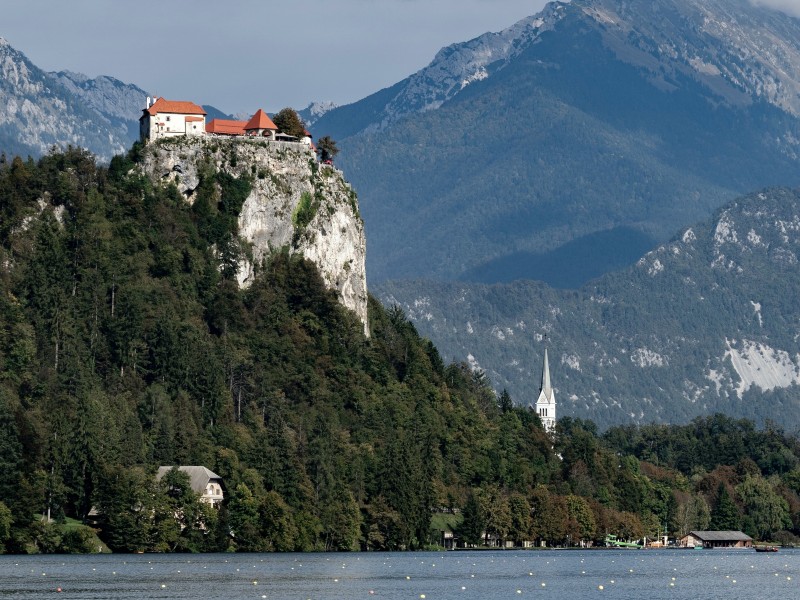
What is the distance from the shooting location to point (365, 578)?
152 meters

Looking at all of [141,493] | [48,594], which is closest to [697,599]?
[48,594]

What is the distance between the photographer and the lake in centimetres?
13312

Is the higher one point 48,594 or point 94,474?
point 94,474

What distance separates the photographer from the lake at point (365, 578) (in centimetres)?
13312

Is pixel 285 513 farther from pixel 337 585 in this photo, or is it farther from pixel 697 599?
pixel 697 599

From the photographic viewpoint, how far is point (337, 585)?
141875 millimetres

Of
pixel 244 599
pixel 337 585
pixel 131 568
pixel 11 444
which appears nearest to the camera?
pixel 244 599

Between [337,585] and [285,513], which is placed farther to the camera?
[285,513]

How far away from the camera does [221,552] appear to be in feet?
627

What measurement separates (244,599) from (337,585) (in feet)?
56.4

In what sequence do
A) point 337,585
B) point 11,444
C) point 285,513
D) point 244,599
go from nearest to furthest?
point 244,599 < point 337,585 < point 11,444 < point 285,513

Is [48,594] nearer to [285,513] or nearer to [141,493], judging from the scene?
[141,493]

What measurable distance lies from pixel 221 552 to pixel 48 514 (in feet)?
57.3

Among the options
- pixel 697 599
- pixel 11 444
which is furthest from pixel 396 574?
pixel 11 444
